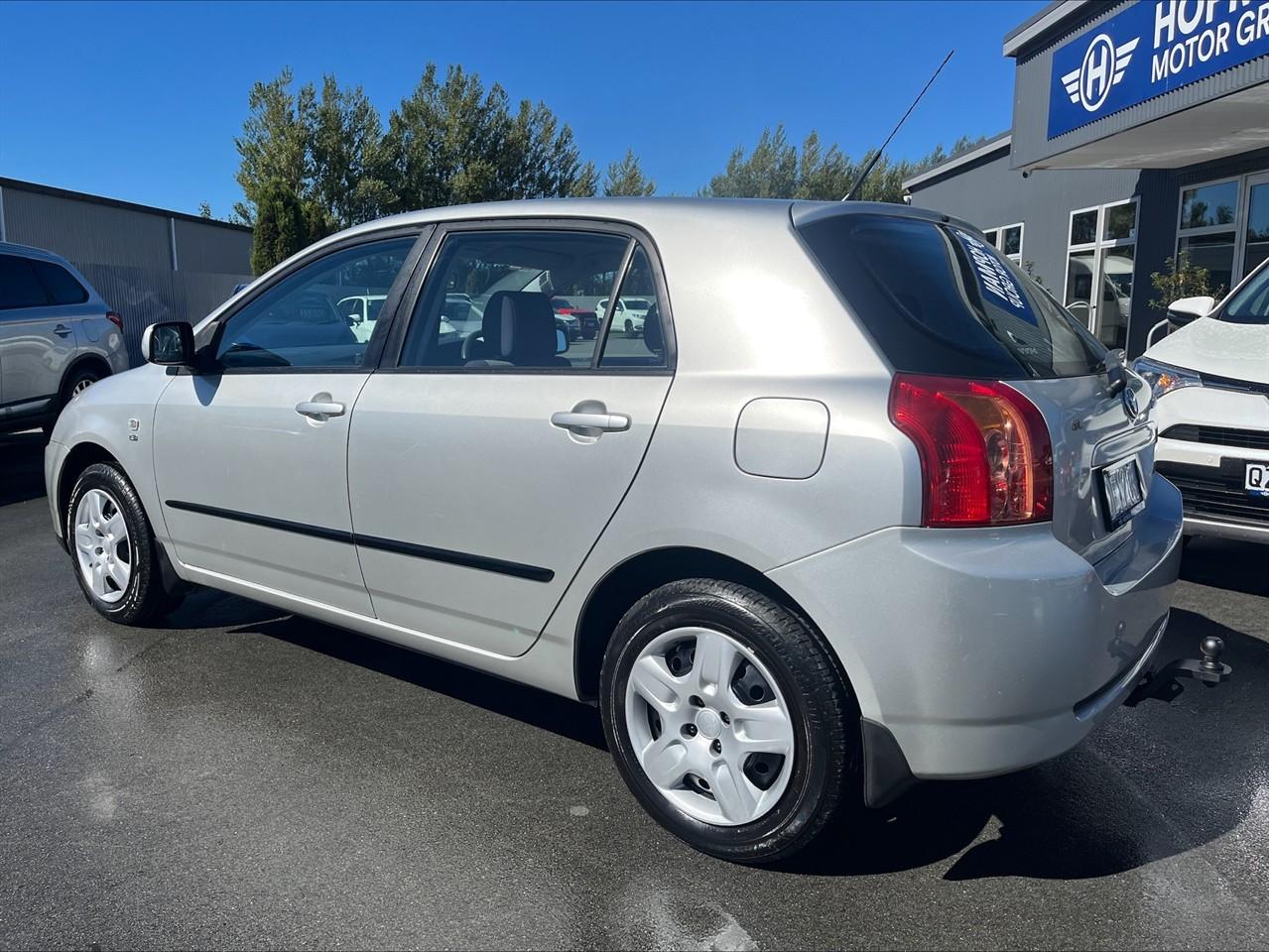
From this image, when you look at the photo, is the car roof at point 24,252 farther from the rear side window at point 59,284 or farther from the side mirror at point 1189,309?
the side mirror at point 1189,309

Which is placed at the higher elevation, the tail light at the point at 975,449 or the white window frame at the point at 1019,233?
the white window frame at the point at 1019,233

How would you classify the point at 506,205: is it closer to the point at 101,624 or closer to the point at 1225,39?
the point at 101,624

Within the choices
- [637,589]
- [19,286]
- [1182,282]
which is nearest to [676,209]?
[637,589]

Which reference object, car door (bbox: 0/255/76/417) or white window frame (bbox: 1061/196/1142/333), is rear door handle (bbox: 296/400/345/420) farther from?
white window frame (bbox: 1061/196/1142/333)

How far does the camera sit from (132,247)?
28.3 meters

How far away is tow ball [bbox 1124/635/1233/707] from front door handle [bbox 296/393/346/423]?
8.13ft

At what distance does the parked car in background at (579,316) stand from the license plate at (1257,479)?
3.15 meters

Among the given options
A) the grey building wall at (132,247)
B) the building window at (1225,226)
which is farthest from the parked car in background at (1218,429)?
the grey building wall at (132,247)

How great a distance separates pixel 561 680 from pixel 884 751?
980 millimetres

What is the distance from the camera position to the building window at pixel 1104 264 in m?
15.7

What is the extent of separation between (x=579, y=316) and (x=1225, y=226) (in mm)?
12502

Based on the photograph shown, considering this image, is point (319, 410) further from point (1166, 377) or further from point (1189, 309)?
point (1189, 309)

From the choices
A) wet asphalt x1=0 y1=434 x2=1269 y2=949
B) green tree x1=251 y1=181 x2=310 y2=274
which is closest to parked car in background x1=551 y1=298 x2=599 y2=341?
wet asphalt x1=0 y1=434 x2=1269 y2=949

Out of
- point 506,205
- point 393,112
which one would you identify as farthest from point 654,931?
point 393,112
